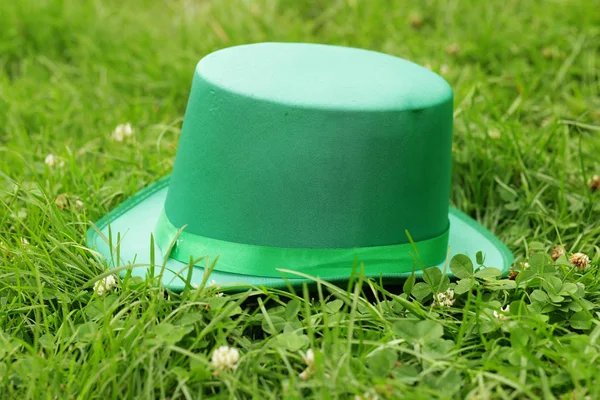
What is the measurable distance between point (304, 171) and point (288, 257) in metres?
0.21

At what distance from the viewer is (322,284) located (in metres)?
1.71

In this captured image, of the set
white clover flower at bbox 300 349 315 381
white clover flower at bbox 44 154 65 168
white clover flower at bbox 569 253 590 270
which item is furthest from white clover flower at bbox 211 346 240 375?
white clover flower at bbox 44 154 65 168

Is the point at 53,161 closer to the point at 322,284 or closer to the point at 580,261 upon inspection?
the point at 322,284

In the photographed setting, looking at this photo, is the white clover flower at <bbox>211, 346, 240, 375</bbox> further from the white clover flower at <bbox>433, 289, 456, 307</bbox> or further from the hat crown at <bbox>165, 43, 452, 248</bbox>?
the white clover flower at <bbox>433, 289, 456, 307</bbox>

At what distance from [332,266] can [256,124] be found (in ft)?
1.24

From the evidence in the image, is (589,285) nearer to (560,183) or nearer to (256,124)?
(560,183)

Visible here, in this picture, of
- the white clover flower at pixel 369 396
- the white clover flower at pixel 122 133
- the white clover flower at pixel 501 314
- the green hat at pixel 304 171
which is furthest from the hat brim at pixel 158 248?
the white clover flower at pixel 122 133

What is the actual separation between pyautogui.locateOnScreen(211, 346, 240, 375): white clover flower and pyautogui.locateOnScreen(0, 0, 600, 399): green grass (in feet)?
0.07

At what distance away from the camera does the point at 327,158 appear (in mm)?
1595

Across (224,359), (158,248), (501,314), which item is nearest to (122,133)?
(158,248)

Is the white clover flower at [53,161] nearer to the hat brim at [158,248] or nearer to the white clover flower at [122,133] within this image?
the white clover flower at [122,133]

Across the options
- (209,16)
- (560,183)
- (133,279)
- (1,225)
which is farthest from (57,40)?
(560,183)

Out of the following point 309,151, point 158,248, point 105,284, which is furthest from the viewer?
point 158,248

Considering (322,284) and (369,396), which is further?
(322,284)
